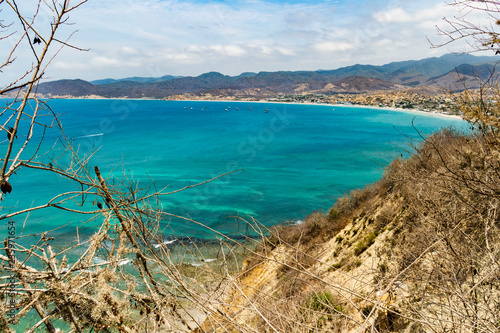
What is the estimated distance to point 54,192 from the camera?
33.0 m

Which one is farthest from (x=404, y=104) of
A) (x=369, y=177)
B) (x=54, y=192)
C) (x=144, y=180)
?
(x=54, y=192)

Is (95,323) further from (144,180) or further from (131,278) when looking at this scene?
(144,180)

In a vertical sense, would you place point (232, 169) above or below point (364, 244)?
below

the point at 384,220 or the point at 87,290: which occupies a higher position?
the point at 87,290

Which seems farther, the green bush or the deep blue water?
the deep blue water

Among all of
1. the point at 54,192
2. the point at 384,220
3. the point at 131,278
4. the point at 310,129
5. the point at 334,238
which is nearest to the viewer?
the point at 131,278

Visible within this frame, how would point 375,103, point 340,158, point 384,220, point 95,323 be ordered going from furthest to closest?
point 375,103
point 340,158
point 384,220
point 95,323

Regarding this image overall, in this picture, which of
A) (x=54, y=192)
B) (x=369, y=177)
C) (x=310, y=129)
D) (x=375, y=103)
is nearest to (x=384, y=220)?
(x=369, y=177)

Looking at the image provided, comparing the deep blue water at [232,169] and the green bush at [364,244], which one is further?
the deep blue water at [232,169]

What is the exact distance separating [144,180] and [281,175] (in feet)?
58.3

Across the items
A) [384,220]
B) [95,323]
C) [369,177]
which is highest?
[95,323]

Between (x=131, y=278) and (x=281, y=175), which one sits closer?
(x=131, y=278)

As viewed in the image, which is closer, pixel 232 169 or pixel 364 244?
pixel 364 244

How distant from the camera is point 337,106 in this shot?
550 ft
